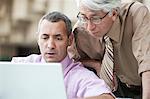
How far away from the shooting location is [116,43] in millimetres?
1751

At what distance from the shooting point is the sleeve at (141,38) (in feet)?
4.98

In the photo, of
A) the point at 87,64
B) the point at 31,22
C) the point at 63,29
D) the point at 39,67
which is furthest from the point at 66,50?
the point at 31,22

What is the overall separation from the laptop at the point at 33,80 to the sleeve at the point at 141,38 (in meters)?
0.56

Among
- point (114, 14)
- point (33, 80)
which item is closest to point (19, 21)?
point (114, 14)

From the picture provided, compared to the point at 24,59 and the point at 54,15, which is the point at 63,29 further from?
the point at 24,59

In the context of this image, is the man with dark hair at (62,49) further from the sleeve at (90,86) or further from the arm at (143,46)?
the arm at (143,46)

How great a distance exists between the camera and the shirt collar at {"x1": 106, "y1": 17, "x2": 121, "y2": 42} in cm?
167

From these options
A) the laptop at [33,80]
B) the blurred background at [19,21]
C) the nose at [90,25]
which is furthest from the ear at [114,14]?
the blurred background at [19,21]

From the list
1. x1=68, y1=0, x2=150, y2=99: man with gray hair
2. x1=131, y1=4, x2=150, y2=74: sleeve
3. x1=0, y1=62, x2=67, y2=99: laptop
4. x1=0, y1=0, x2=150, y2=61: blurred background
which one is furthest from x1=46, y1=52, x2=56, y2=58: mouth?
x1=0, y1=0, x2=150, y2=61: blurred background

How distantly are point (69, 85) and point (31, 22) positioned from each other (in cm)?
231

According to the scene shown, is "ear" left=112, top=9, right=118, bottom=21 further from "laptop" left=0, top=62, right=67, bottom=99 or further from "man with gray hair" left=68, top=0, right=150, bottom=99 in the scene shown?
"laptop" left=0, top=62, right=67, bottom=99

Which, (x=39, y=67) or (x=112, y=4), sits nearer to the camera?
(x=39, y=67)

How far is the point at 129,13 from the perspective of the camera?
1.70 metres

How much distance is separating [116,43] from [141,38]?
0.20m
